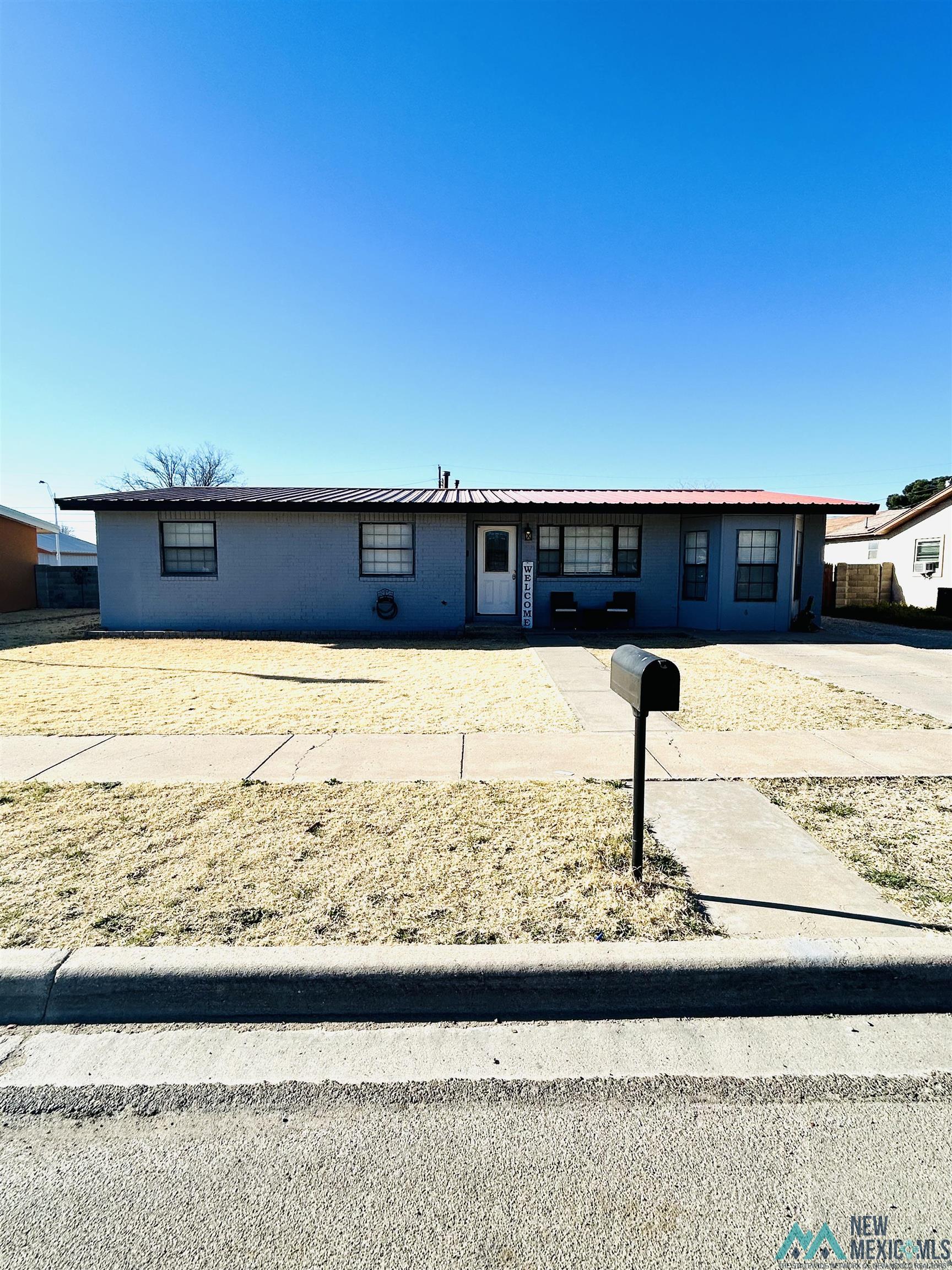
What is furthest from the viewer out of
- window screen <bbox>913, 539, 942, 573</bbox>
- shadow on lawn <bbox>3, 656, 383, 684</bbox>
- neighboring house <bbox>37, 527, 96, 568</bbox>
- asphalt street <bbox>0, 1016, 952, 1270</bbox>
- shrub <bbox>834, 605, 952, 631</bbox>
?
neighboring house <bbox>37, 527, 96, 568</bbox>

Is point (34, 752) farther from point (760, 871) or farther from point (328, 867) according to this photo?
point (760, 871)

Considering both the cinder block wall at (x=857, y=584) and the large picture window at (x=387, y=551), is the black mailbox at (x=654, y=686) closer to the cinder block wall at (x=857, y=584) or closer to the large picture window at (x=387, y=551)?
the large picture window at (x=387, y=551)

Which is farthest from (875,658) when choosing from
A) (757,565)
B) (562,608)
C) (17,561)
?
(17,561)

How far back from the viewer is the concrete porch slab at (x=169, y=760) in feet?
17.0

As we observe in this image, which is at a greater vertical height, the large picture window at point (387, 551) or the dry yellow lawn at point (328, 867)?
the large picture window at point (387, 551)

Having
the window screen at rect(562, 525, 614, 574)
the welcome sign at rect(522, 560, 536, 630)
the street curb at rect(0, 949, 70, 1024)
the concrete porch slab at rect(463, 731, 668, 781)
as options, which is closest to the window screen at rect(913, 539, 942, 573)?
the window screen at rect(562, 525, 614, 574)

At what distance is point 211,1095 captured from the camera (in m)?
2.29

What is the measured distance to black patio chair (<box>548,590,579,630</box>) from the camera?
15125 millimetres

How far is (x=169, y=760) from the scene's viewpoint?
5.59 metres

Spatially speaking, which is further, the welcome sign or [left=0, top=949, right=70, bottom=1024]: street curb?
the welcome sign

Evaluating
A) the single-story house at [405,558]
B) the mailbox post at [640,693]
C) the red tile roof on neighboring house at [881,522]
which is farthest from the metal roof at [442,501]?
the mailbox post at [640,693]

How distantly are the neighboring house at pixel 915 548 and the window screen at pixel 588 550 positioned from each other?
9.31m

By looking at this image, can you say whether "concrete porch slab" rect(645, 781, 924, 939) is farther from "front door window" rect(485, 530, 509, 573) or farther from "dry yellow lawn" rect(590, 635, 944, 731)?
"front door window" rect(485, 530, 509, 573)

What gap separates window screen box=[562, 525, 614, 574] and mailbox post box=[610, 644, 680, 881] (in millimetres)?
11936
